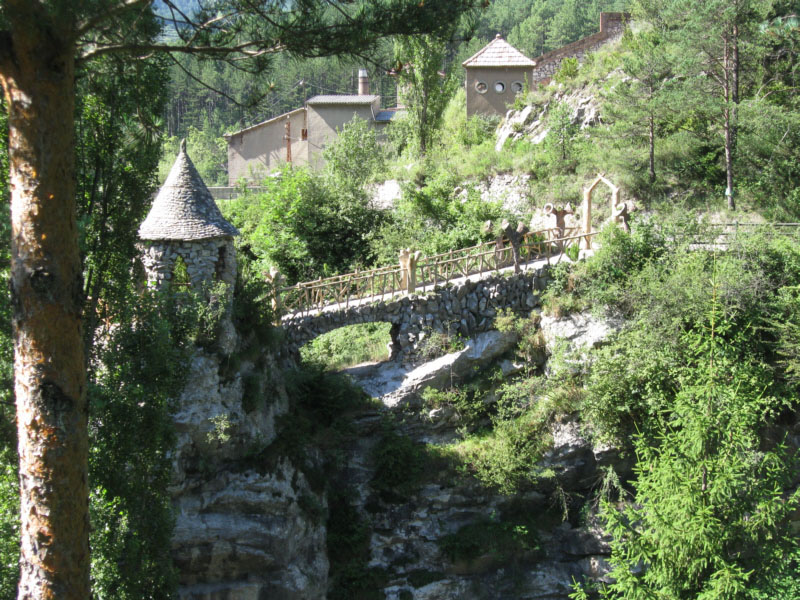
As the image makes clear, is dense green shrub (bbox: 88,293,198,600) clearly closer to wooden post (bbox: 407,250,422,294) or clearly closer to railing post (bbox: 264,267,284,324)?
railing post (bbox: 264,267,284,324)

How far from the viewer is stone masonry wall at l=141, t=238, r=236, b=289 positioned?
14445mm

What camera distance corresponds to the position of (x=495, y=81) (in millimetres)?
32156

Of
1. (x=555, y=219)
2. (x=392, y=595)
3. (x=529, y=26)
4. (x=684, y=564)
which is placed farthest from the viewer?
(x=529, y=26)

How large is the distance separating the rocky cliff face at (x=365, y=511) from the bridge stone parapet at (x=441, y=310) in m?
0.76

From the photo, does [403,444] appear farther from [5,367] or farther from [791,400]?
[5,367]

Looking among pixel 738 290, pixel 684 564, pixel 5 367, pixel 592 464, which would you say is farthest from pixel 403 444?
pixel 5 367

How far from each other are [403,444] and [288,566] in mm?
3913

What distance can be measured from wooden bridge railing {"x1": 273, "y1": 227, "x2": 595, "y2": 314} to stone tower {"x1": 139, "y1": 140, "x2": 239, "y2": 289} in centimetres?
269

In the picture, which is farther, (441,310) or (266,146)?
(266,146)

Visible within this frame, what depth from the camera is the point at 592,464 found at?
1775cm

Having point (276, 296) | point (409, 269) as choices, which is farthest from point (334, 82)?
point (276, 296)

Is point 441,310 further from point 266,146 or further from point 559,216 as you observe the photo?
point 266,146

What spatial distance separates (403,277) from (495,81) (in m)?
16.6

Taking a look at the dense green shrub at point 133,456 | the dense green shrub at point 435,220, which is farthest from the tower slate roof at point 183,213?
the dense green shrub at point 435,220
